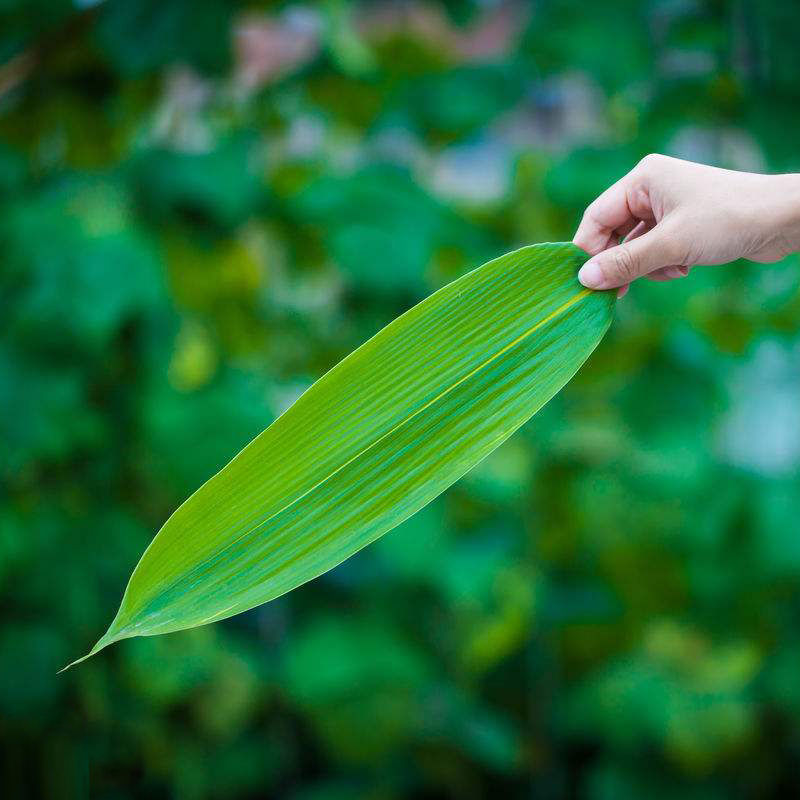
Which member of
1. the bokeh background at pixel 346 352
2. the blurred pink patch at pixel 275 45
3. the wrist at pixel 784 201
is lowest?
the bokeh background at pixel 346 352

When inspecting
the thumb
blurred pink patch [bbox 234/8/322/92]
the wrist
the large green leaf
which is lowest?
blurred pink patch [bbox 234/8/322/92]

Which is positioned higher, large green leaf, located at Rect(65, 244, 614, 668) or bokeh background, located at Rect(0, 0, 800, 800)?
large green leaf, located at Rect(65, 244, 614, 668)

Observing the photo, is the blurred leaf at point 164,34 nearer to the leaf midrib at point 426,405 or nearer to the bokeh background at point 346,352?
the bokeh background at point 346,352

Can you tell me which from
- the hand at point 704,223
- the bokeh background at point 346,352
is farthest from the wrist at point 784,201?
the bokeh background at point 346,352

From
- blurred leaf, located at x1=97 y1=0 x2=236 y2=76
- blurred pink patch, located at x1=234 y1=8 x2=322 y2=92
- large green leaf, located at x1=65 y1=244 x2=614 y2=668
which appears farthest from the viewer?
blurred pink patch, located at x1=234 y1=8 x2=322 y2=92

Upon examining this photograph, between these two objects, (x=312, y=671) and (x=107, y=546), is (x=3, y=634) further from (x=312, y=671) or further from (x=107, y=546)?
(x=312, y=671)

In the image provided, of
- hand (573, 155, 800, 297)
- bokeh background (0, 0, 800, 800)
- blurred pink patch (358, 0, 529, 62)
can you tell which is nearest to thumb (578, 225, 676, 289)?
hand (573, 155, 800, 297)

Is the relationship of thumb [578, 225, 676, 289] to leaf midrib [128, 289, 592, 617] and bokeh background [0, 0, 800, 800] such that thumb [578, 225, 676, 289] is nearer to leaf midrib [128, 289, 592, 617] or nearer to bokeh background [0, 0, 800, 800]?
leaf midrib [128, 289, 592, 617]

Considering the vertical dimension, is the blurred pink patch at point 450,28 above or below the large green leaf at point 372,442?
below
